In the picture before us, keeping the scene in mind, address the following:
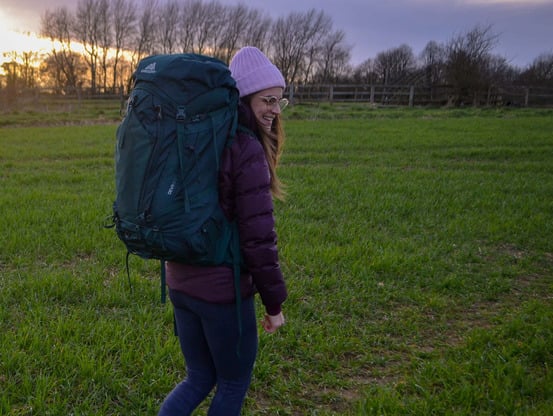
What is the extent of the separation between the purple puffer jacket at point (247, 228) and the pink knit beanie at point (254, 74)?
0.37ft

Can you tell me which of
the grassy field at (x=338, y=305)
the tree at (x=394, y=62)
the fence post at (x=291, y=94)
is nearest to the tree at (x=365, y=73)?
the tree at (x=394, y=62)

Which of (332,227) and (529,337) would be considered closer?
(529,337)

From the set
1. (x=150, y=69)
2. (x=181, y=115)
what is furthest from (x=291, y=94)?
(x=181, y=115)

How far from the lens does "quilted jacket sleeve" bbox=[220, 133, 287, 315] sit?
5.60ft

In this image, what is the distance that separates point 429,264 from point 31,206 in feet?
17.3

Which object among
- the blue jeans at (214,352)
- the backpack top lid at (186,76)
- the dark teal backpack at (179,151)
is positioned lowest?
the blue jeans at (214,352)

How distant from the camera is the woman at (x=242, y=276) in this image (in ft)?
5.66

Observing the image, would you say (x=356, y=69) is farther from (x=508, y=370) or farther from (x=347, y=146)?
(x=508, y=370)

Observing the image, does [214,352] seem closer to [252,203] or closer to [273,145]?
[252,203]

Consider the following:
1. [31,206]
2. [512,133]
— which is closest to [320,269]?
[31,206]

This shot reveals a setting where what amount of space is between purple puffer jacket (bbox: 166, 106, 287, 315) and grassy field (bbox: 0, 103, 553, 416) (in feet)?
4.40

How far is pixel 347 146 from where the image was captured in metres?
13.4

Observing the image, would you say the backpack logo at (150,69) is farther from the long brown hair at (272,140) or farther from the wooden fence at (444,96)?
the wooden fence at (444,96)

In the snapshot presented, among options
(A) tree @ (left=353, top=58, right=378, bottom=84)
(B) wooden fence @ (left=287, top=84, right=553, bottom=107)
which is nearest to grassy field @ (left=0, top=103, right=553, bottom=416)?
(B) wooden fence @ (left=287, top=84, right=553, bottom=107)
